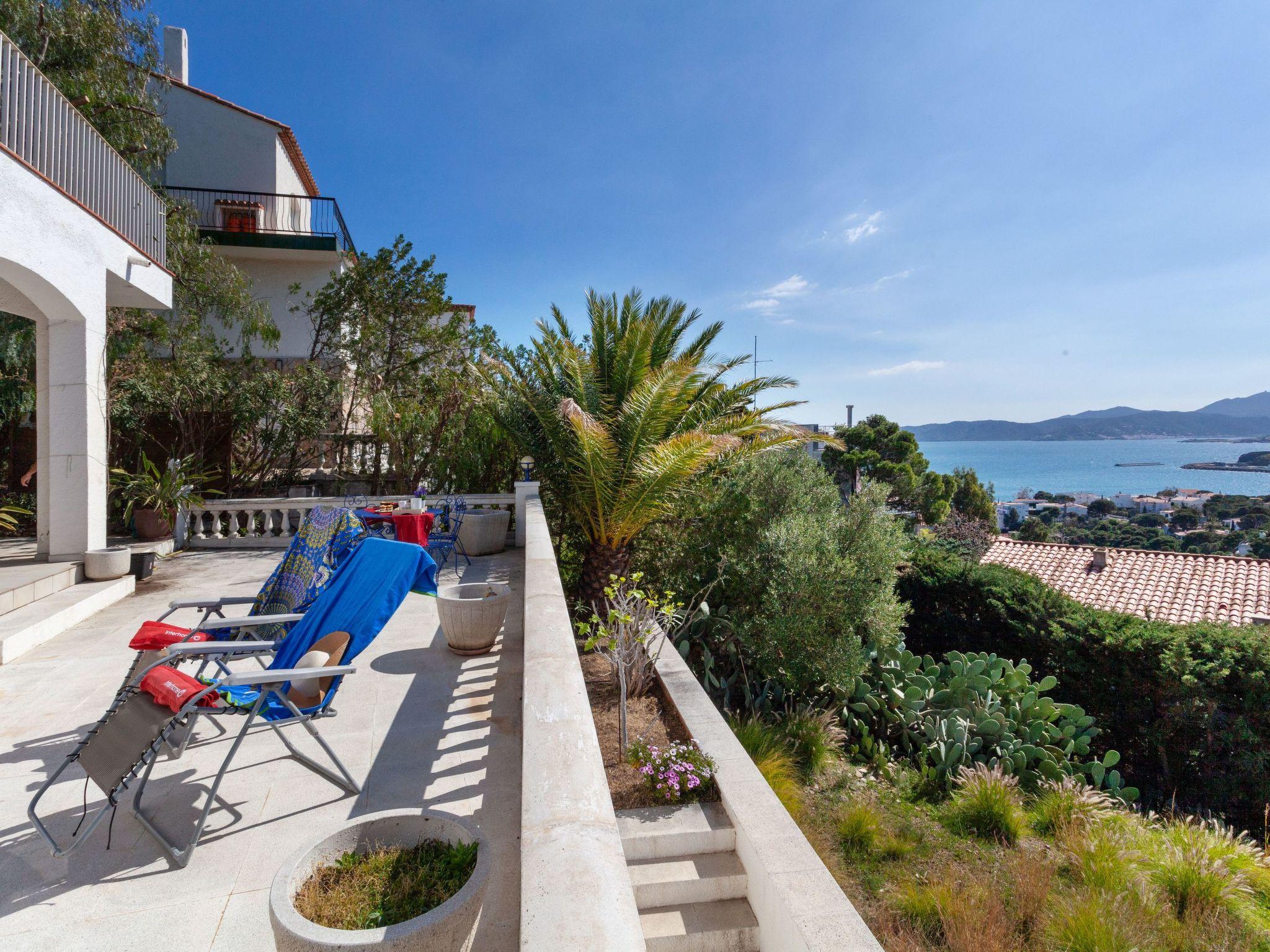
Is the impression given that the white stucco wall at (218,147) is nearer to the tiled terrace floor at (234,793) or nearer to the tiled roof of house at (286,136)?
Result: the tiled roof of house at (286,136)

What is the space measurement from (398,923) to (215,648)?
6.11 feet

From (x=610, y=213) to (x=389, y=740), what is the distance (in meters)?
19.5

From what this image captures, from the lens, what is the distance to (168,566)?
8602 millimetres

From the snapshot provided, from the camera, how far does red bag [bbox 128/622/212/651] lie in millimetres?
3309

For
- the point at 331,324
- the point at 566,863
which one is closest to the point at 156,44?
the point at 331,324

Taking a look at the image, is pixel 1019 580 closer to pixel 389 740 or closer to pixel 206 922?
pixel 389 740

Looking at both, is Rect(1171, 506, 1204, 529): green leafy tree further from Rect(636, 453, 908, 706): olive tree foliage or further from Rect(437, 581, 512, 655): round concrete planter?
Rect(437, 581, 512, 655): round concrete planter

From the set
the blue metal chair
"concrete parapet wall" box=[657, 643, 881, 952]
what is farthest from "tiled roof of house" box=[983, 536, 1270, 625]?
"concrete parapet wall" box=[657, 643, 881, 952]

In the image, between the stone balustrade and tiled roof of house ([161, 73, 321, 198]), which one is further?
tiled roof of house ([161, 73, 321, 198])

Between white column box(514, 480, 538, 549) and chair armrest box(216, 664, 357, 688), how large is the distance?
5531mm

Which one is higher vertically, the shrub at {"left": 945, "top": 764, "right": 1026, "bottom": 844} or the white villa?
the white villa

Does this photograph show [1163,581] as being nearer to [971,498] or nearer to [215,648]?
[215,648]

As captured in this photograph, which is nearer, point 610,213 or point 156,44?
point 156,44

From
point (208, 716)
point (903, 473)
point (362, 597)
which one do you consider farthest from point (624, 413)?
point (903, 473)
